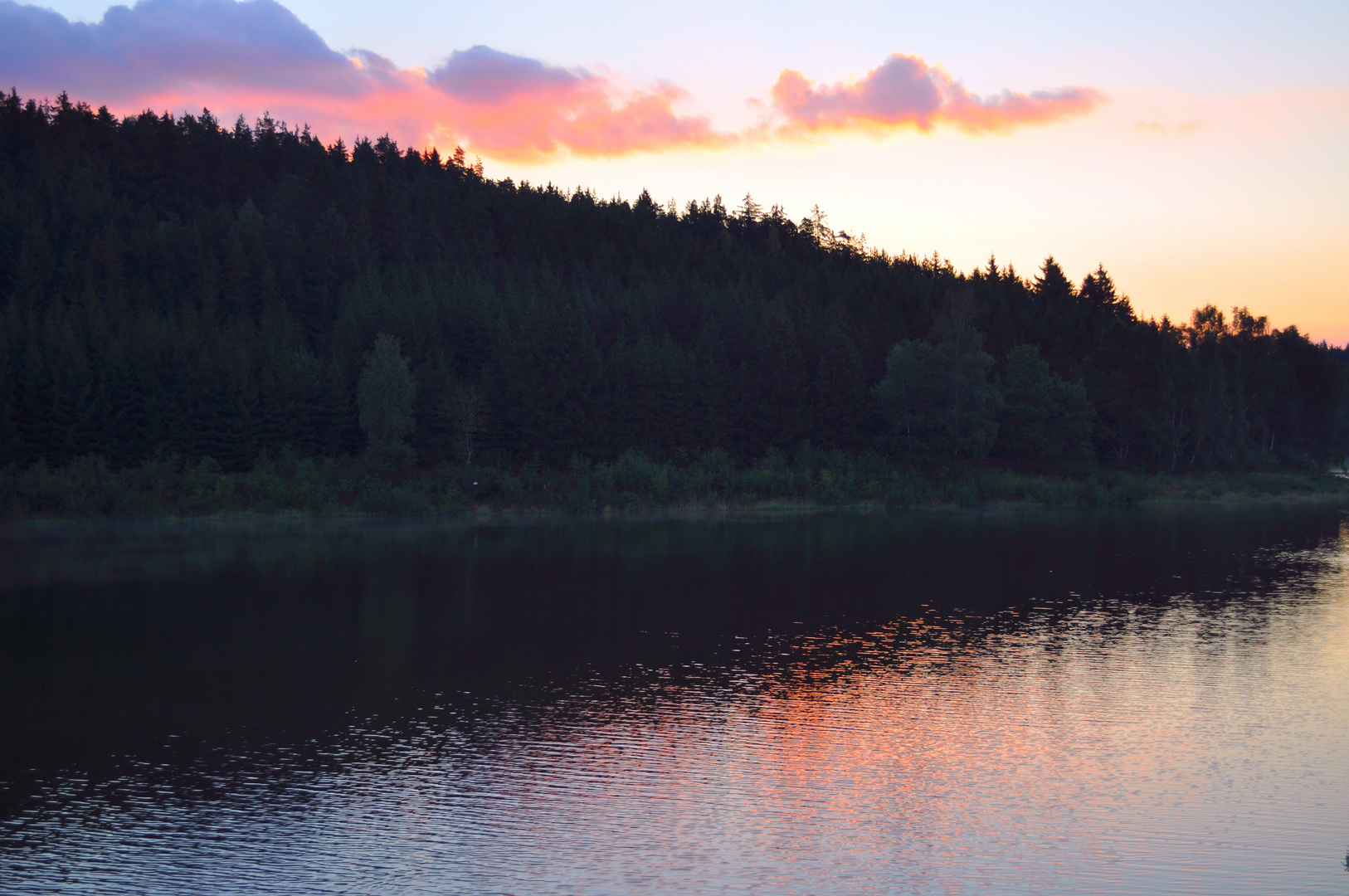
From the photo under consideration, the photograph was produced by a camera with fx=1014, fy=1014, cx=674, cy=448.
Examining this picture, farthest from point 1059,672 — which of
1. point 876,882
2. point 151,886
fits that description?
point 151,886

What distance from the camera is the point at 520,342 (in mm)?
87312

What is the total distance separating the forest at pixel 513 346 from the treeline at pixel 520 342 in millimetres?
327

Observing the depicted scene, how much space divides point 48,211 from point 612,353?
71.1 metres

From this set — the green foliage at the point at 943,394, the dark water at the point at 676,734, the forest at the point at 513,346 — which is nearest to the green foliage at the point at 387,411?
the forest at the point at 513,346

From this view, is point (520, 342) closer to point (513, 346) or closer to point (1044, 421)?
point (513, 346)

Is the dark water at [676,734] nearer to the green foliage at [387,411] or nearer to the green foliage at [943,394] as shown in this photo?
the green foliage at [387,411]

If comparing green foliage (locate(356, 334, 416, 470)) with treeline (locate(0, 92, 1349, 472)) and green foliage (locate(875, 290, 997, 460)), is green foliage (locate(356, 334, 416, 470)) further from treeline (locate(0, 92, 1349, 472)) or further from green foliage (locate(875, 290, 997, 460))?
green foliage (locate(875, 290, 997, 460))

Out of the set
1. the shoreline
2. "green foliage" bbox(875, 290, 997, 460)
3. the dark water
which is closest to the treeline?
"green foliage" bbox(875, 290, 997, 460)

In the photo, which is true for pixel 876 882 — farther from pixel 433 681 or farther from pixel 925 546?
pixel 925 546

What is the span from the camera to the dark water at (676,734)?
13.2m

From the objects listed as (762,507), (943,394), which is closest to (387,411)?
(762,507)

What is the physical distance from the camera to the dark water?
13.2 metres

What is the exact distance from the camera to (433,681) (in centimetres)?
2383

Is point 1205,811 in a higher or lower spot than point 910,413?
lower
